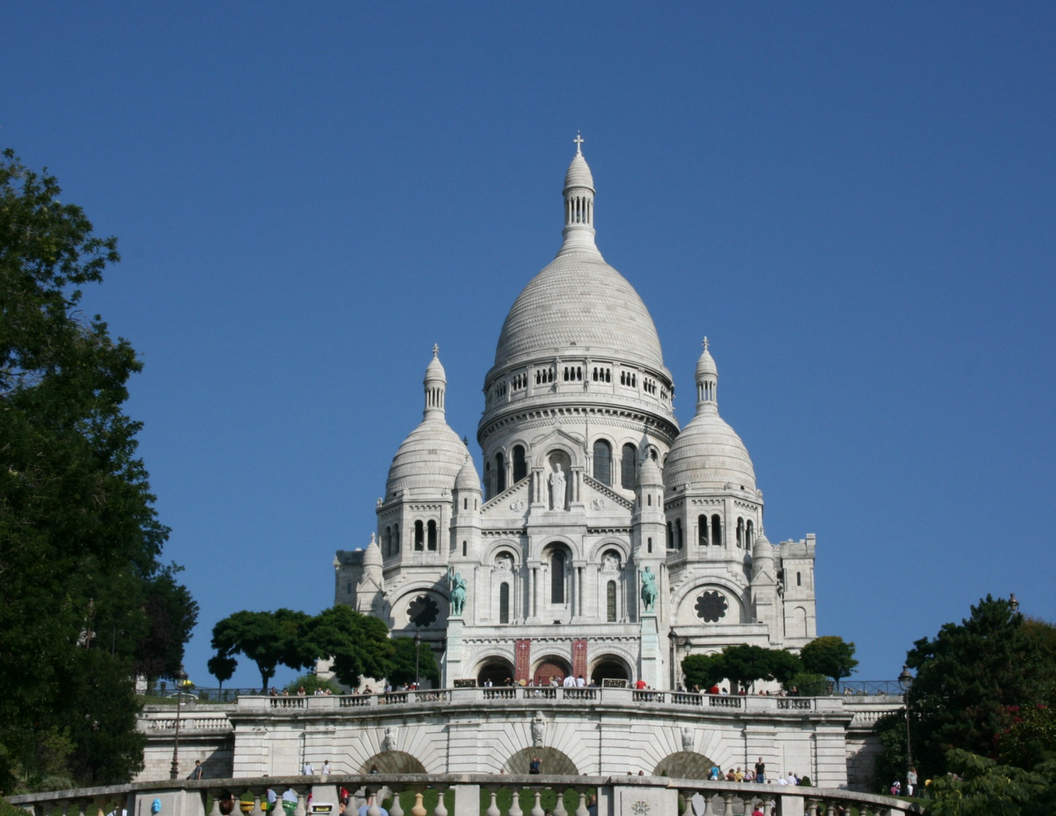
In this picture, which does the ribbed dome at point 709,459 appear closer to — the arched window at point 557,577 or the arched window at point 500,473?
the arched window at point 500,473

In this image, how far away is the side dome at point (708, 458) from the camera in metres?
95.0

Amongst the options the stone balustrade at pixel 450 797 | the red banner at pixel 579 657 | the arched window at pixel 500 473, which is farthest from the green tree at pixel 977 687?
the arched window at pixel 500 473

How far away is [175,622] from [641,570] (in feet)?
77.8

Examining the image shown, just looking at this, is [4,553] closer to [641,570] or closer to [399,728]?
[399,728]

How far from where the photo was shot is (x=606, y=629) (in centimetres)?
7975

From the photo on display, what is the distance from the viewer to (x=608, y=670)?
265 feet

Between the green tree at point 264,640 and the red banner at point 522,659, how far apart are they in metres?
10.3

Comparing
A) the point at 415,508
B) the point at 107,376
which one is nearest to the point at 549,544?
the point at 415,508

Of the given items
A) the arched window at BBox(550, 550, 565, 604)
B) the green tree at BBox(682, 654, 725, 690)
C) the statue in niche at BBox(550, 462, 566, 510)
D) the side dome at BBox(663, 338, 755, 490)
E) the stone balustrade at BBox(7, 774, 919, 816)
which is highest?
the side dome at BBox(663, 338, 755, 490)

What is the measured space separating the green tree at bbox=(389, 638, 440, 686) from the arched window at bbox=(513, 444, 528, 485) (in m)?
19.1

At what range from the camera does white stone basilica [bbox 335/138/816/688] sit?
80875 mm

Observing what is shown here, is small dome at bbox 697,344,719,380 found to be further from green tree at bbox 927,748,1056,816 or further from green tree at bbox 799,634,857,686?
green tree at bbox 927,748,1056,816

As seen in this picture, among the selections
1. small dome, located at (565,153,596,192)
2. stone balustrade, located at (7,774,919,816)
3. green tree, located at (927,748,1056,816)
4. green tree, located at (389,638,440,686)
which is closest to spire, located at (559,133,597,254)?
small dome, located at (565,153,596,192)

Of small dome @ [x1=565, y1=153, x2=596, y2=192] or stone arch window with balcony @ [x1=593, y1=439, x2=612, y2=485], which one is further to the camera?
small dome @ [x1=565, y1=153, x2=596, y2=192]
